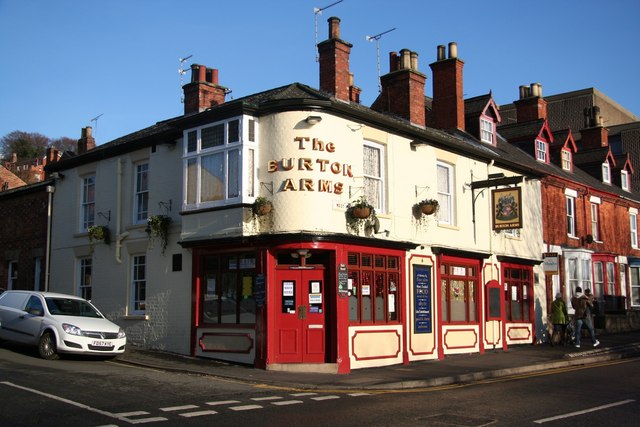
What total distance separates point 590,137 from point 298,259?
27268 mm

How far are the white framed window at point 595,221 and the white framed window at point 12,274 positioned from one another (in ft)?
81.7

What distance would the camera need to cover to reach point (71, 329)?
15758 mm

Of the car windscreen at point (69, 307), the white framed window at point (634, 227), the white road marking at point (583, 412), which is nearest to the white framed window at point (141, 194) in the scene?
the car windscreen at point (69, 307)

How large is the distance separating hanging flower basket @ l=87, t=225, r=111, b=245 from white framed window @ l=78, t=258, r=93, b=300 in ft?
4.06

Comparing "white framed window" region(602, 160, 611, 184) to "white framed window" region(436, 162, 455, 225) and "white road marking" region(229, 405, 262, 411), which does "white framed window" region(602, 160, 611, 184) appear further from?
"white road marking" region(229, 405, 262, 411)

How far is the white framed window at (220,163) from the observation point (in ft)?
55.0

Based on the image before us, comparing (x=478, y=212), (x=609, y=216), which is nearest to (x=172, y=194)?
(x=478, y=212)

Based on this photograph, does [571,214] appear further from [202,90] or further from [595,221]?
[202,90]

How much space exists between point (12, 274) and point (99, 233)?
290 inches

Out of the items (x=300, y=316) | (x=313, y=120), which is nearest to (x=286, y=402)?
(x=300, y=316)

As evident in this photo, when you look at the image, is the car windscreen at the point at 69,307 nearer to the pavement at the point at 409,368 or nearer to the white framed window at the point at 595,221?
the pavement at the point at 409,368

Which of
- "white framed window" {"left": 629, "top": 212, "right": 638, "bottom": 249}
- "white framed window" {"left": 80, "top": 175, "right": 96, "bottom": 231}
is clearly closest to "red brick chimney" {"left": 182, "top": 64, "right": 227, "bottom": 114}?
"white framed window" {"left": 80, "top": 175, "right": 96, "bottom": 231}

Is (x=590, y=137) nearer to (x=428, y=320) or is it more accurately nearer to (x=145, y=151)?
(x=428, y=320)

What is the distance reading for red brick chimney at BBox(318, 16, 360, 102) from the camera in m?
20.7
